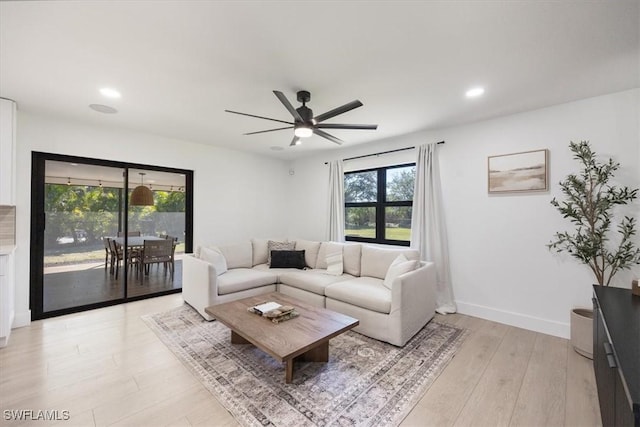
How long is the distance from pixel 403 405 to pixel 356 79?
2607 mm

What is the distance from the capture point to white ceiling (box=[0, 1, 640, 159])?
160cm

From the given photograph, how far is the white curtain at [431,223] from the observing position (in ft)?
11.9

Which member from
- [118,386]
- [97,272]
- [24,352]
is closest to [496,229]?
[118,386]

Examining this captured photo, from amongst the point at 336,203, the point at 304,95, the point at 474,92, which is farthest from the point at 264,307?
the point at 474,92

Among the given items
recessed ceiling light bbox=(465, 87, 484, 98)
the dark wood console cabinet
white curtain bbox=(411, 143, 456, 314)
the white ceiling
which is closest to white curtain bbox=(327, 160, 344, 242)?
white curtain bbox=(411, 143, 456, 314)

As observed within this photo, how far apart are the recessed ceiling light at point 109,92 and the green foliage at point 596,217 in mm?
4618

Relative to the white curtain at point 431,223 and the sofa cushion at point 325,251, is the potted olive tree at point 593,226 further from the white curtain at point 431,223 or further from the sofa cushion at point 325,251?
the sofa cushion at point 325,251

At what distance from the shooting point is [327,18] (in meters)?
1.66

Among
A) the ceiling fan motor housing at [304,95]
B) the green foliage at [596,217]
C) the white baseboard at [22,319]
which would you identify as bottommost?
the white baseboard at [22,319]

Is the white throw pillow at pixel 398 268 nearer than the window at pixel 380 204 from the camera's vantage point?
Yes

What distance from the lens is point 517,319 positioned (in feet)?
10.3

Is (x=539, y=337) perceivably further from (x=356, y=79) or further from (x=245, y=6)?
(x=245, y=6)

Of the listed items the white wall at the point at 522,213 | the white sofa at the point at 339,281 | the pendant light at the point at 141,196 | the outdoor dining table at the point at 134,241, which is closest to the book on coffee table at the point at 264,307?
the white sofa at the point at 339,281

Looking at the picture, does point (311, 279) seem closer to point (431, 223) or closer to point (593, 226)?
point (431, 223)
